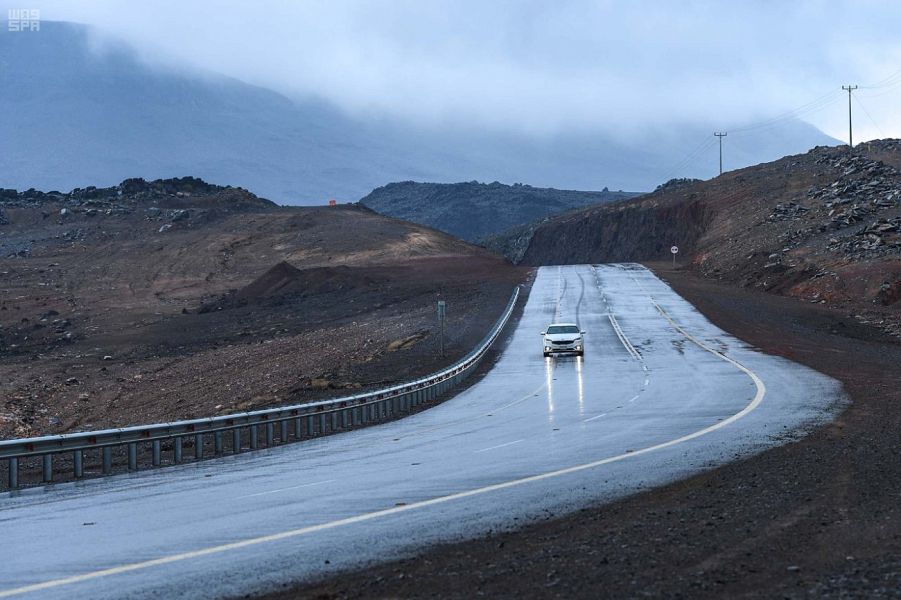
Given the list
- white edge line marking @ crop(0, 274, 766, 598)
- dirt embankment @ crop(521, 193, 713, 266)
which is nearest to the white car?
white edge line marking @ crop(0, 274, 766, 598)

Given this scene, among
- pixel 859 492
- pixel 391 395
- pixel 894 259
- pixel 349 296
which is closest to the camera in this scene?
pixel 859 492

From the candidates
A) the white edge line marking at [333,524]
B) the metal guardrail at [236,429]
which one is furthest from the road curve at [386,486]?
the metal guardrail at [236,429]

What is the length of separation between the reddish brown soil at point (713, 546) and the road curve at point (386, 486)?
0.60m

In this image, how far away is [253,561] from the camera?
10.4 meters

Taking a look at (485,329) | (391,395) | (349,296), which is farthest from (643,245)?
(391,395)

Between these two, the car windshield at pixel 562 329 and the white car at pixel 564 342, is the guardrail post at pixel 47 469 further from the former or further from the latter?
the car windshield at pixel 562 329

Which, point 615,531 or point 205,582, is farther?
point 615,531

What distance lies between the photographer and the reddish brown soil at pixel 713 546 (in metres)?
8.99

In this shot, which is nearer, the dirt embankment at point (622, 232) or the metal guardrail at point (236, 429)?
the metal guardrail at point (236, 429)

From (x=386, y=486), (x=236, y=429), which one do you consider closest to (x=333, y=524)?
(x=386, y=486)

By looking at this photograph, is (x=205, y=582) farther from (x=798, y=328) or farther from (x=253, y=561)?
(x=798, y=328)

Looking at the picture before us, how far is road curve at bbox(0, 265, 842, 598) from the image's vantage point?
34.0 feet

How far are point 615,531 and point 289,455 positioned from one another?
34.1 ft

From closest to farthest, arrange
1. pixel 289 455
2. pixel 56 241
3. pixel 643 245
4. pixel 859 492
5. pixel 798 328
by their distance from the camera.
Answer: pixel 859 492 < pixel 289 455 < pixel 798 328 < pixel 56 241 < pixel 643 245
